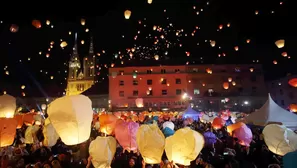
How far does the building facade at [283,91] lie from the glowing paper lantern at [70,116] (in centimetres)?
4236

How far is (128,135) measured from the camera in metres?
8.54

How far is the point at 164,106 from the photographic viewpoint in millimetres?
45719

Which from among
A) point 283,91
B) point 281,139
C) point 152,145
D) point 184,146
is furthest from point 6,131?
point 283,91

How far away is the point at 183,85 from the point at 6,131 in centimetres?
4039

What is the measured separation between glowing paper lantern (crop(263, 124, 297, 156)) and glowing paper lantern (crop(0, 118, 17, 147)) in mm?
8262

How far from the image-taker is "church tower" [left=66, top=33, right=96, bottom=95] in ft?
251

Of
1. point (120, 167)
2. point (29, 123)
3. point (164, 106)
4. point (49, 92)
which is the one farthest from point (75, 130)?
point (49, 92)

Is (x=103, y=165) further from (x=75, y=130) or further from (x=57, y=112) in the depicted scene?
(x=57, y=112)

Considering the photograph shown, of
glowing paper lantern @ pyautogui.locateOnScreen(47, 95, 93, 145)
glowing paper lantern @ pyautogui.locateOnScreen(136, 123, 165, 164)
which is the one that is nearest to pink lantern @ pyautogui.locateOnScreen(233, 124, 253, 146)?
glowing paper lantern @ pyautogui.locateOnScreen(136, 123, 165, 164)

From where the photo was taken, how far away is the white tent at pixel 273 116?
11797 millimetres

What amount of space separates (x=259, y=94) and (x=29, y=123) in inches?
1641

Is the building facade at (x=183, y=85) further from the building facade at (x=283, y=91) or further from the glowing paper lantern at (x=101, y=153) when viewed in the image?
the glowing paper lantern at (x=101, y=153)

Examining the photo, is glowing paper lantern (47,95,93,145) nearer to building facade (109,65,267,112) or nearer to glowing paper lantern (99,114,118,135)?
glowing paper lantern (99,114,118,135)

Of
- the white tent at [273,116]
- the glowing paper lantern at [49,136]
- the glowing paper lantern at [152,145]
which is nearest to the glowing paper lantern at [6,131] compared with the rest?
the glowing paper lantern at [49,136]
